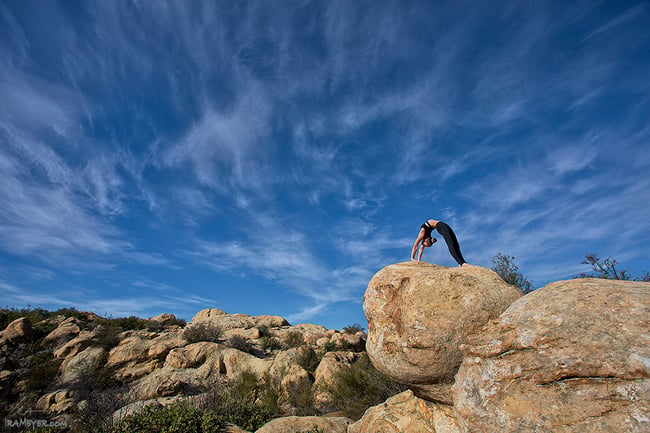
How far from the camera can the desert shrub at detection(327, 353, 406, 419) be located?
895 centimetres

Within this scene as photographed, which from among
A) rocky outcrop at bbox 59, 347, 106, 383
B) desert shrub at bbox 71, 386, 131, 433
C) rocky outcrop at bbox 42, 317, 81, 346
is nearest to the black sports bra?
desert shrub at bbox 71, 386, 131, 433

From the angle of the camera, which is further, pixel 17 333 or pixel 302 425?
pixel 17 333

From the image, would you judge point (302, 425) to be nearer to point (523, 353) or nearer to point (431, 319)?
point (431, 319)

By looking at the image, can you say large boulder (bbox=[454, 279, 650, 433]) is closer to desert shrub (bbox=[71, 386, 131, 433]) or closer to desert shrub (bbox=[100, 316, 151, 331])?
desert shrub (bbox=[71, 386, 131, 433])

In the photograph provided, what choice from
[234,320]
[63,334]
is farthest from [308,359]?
[63,334]

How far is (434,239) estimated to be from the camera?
7.09 meters

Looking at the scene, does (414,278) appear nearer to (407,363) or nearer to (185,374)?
(407,363)

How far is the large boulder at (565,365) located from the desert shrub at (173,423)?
598 centimetres

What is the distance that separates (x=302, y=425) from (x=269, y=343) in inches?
528

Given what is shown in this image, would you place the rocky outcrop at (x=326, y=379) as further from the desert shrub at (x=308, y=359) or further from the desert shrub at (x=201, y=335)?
the desert shrub at (x=201, y=335)

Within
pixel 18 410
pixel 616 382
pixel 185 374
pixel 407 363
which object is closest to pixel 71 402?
pixel 18 410

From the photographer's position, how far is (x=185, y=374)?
14.1 metres

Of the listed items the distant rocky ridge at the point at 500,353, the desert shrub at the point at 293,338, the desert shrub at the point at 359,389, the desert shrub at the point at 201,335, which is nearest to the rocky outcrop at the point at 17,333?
the desert shrub at the point at 201,335

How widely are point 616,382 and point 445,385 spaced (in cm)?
215
